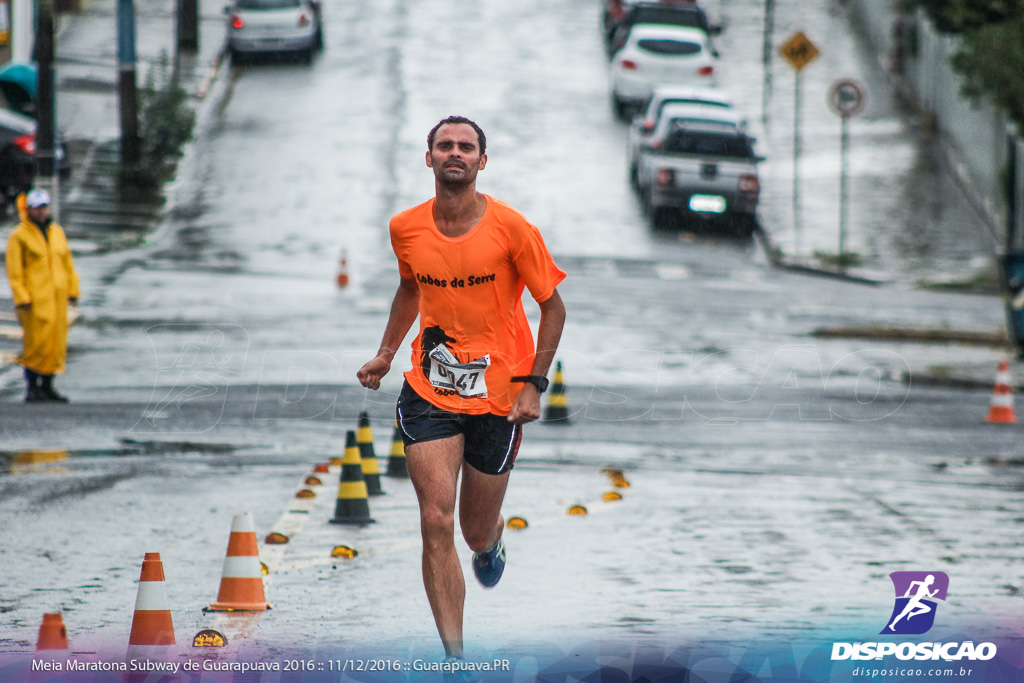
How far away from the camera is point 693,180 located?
2761cm

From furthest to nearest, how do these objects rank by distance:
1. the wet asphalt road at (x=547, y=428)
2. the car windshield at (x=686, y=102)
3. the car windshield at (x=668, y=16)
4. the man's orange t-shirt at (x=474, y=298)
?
the car windshield at (x=668, y=16), the car windshield at (x=686, y=102), the wet asphalt road at (x=547, y=428), the man's orange t-shirt at (x=474, y=298)

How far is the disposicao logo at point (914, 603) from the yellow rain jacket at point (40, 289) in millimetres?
8548

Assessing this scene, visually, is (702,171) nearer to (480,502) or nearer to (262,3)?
(262,3)

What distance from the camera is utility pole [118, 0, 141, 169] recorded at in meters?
27.8

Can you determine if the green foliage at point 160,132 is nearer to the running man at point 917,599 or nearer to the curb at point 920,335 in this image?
the curb at point 920,335

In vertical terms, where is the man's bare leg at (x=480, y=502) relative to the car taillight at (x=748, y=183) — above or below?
above

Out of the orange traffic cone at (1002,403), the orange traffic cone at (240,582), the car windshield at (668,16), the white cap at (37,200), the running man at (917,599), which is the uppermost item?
the running man at (917,599)

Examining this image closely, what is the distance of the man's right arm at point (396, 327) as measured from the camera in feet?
20.5

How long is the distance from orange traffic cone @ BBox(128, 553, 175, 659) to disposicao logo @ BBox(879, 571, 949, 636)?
107 inches

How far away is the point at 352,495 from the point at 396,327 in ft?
9.34

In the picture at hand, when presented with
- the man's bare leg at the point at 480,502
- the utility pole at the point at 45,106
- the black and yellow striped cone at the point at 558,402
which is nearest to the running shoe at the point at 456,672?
the man's bare leg at the point at 480,502

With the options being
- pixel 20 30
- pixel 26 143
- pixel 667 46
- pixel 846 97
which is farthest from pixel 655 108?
pixel 20 30

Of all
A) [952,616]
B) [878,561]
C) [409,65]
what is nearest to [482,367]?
[952,616]

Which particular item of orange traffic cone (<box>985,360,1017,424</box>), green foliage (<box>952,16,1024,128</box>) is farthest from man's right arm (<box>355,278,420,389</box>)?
green foliage (<box>952,16,1024,128</box>)
